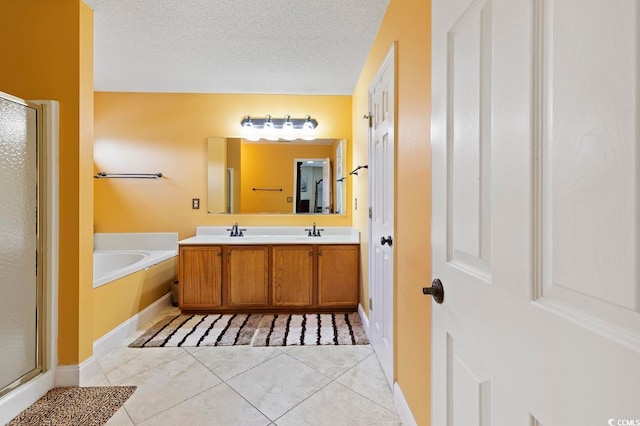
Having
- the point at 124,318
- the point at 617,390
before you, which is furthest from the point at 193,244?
the point at 617,390

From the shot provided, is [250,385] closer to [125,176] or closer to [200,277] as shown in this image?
[200,277]

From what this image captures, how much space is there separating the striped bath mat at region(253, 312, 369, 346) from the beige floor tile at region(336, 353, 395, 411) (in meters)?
0.34

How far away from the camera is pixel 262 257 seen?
9.68 ft

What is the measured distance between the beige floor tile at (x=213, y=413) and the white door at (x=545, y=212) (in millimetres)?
1191

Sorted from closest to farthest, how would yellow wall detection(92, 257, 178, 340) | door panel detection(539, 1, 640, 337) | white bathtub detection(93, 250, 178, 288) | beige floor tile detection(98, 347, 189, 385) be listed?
door panel detection(539, 1, 640, 337) < beige floor tile detection(98, 347, 189, 385) < yellow wall detection(92, 257, 178, 340) < white bathtub detection(93, 250, 178, 288)

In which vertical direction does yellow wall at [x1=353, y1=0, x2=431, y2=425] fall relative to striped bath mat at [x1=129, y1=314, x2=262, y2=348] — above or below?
above

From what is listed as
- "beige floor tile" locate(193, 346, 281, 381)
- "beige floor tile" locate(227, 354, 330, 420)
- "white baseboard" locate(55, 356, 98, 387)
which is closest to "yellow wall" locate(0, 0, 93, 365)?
"white baseboard" locate(55, 356, 98, 387)

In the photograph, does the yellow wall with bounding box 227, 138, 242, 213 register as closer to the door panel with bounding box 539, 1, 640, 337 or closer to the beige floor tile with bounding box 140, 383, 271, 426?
the beige floor tile with bounding box 140, 383, 271, 426

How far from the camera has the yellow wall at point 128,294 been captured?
214 centimetres

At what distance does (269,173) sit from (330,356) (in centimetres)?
206

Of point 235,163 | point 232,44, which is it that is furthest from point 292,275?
point 232,44

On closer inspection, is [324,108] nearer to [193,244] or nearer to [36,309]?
[193,244]

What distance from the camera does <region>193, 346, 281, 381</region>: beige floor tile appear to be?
6.49 ft

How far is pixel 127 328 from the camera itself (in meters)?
2.45
